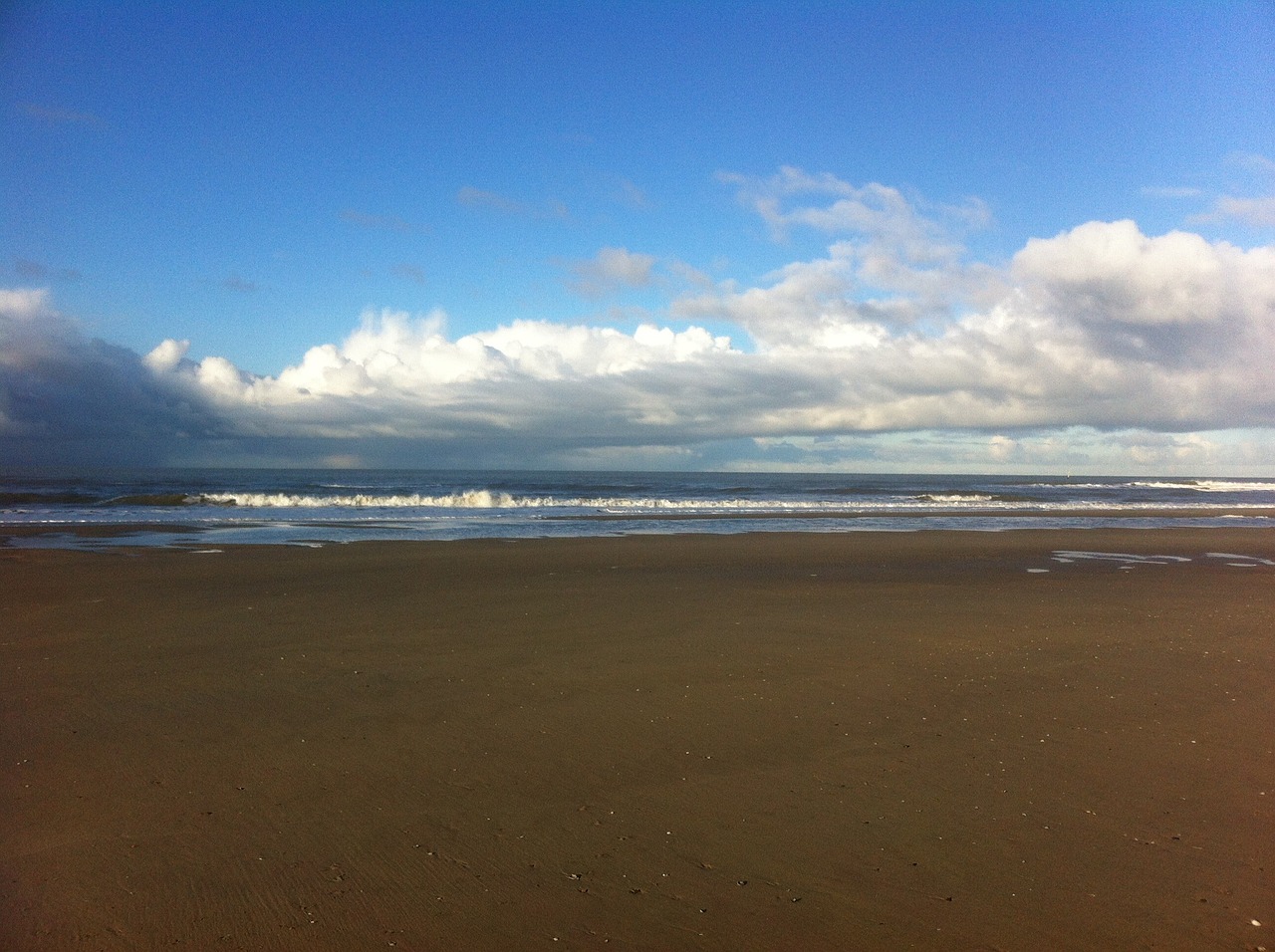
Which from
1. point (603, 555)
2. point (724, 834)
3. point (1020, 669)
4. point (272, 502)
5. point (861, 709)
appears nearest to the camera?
point (724, 834)

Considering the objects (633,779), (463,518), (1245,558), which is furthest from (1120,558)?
(463,518)

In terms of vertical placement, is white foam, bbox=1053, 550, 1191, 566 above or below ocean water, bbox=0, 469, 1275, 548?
below

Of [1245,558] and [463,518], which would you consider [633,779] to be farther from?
[463,518]

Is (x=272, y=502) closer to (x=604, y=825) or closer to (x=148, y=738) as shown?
(x=148, y=738)

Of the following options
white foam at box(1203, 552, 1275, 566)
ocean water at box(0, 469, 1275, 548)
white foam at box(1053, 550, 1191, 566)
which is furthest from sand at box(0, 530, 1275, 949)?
ocean water at box(0, 469, 1275, 548)

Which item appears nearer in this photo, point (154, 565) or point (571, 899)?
point (571, 899)

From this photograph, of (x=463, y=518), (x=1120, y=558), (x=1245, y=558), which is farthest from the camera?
(x=463, y=518)

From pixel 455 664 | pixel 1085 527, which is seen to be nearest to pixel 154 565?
pixel 455 664

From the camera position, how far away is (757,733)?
19.1ft

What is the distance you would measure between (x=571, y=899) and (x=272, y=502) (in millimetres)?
38543

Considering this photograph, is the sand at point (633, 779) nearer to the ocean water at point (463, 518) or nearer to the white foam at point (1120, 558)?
the white foam at point (1120, 558)

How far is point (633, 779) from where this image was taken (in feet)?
16.3

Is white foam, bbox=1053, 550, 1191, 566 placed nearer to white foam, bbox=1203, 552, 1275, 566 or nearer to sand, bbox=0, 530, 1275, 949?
white foam, bbox=1203, 552, 1275, 566

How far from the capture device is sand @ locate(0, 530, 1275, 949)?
140 inches
